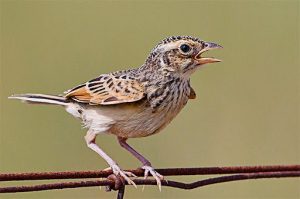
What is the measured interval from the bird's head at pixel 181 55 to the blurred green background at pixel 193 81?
10.4ft

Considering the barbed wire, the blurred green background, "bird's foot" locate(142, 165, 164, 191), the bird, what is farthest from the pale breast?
the blurred green background

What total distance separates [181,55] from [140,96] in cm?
52

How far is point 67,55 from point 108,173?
673 cm

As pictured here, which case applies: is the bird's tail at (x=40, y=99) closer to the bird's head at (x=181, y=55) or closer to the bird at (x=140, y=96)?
the bird at (x=140, y=96)

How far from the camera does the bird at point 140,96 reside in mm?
6598

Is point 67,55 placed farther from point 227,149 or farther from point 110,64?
point 227,149

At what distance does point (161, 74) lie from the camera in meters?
6.95

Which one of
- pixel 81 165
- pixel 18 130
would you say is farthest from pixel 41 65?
pixel 81 165

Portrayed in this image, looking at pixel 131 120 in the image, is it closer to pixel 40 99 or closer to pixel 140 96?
pixel 140 96

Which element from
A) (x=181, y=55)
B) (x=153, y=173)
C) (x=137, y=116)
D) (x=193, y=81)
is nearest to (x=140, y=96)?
(x=137, y=116)

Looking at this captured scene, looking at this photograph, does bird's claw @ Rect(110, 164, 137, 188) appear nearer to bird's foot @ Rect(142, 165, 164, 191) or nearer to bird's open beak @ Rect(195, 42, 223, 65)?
bird's foot @ Rect(142, 165, 164, 191)

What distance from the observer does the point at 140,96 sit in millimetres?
6605

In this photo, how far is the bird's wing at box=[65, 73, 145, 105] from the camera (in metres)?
6.65

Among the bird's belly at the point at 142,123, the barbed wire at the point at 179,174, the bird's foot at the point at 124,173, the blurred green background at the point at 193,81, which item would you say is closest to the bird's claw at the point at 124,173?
the bird's foot at the point at 124,173
